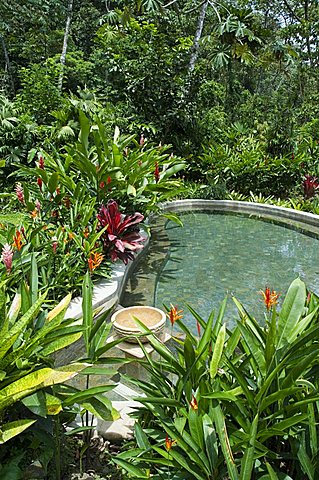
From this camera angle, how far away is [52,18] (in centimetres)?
1462

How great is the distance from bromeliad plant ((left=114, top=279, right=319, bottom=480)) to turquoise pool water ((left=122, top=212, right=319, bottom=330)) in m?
1.66

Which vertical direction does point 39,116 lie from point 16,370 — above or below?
above

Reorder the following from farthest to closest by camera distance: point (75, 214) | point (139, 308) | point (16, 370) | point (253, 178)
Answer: point (253, 178), point (75, 214), point (139, 308), point (16, 370)

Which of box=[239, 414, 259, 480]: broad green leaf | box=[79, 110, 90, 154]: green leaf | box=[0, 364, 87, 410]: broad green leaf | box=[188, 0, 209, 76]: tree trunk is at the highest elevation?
box=[188, 0, 209, 76]: tree trunk

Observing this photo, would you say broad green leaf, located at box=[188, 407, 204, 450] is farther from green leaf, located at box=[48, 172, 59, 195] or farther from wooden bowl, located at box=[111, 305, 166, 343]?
green leaf, located at box=[48, 172, 59, 195]

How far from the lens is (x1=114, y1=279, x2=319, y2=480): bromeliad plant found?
1.21 meters

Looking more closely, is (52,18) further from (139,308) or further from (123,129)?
(139,308)

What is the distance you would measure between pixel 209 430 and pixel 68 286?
1.81m

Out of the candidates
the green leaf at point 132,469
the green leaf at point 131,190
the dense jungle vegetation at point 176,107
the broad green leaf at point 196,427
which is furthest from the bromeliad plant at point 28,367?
the dense jungle vegetation at point 176,107

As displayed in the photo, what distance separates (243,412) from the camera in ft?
4.28

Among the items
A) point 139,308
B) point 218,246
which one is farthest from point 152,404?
point 218,246

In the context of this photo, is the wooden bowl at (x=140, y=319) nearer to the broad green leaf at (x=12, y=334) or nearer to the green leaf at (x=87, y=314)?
the green leaf at (x=87, y=314)

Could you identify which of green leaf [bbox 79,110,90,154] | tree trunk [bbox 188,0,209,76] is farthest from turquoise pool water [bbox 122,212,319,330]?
tree trunk [bbox 188,0,209,76]

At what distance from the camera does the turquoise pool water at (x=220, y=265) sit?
12.8 feet
